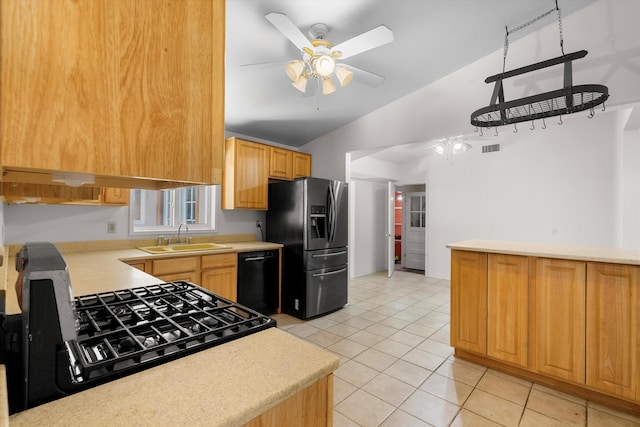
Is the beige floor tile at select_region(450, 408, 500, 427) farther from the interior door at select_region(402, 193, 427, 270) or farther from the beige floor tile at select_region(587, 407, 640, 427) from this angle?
the interior door at select_region(402, 193, 427, 270)

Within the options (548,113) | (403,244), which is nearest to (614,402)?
(548,113)

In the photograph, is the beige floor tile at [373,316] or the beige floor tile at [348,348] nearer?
the beige floor tile at [348,348]

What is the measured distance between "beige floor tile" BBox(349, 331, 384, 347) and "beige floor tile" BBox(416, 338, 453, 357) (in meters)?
0.41

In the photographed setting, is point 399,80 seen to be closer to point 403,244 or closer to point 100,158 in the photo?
point 100,158

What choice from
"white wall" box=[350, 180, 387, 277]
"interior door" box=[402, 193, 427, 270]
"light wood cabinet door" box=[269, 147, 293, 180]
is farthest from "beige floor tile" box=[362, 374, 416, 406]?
"interior door" box=[402, 193, 427, 270]

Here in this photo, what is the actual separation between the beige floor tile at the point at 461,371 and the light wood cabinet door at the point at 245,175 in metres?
2.73

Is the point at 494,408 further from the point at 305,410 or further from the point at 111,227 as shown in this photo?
the point at 111,227

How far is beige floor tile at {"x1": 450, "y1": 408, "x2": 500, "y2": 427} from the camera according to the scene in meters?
1.83

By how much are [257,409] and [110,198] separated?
265cm

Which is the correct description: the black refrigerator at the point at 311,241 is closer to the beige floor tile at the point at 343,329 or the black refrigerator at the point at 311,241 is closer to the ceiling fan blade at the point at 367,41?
the beige floor tile at the point at 343,329

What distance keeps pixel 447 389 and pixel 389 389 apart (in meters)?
0.44

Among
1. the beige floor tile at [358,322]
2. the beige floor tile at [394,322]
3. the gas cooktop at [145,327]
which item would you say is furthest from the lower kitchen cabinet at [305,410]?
the beige floor tile at [394,322]

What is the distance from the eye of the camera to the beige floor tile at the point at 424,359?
255 cm

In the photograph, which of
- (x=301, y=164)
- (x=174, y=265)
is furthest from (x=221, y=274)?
(x=301, y=164)
